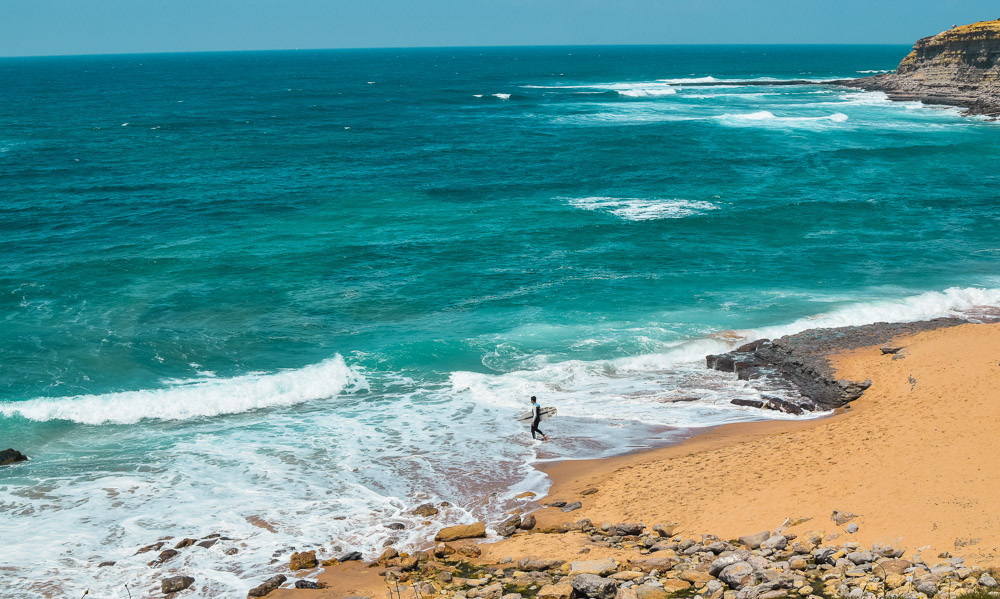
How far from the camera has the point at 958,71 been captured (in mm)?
79375

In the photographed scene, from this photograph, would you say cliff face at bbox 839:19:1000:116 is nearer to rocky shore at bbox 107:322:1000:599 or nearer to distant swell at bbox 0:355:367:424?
rocky shore at bbox 107:322:1000:599

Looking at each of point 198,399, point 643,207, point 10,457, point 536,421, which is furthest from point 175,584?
point 643,207

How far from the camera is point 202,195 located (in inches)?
1710

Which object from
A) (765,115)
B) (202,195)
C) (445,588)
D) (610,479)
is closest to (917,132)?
(765,115)

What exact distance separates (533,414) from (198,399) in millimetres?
9389

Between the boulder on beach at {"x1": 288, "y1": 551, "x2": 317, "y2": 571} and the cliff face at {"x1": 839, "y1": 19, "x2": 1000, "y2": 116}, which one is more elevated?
the cliff face at {"x1": 839, "y1": 19, "x2": 1000, "y2": 116}

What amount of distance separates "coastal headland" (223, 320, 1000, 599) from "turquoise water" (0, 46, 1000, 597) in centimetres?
134

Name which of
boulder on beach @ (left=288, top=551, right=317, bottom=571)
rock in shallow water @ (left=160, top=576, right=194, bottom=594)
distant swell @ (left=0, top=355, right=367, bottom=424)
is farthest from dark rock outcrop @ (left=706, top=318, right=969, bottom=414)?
rock in shallow water @ (left=160, top=576, right=194, bottom=594)

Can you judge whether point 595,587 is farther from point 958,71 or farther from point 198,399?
point 958,71

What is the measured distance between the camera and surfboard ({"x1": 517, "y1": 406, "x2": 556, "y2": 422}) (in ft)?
60.9

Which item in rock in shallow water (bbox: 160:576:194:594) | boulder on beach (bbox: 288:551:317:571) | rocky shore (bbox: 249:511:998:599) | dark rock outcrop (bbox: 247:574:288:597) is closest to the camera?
rocky shore (bbox: 249:511:998:599)

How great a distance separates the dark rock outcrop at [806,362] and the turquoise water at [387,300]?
1.04 meters

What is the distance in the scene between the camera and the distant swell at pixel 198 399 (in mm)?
20531

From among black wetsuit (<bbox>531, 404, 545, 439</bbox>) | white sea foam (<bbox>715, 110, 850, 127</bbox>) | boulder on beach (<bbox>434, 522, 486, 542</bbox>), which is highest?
white sea foam (<bbox>715, 110, 850, 127</bbox>)
